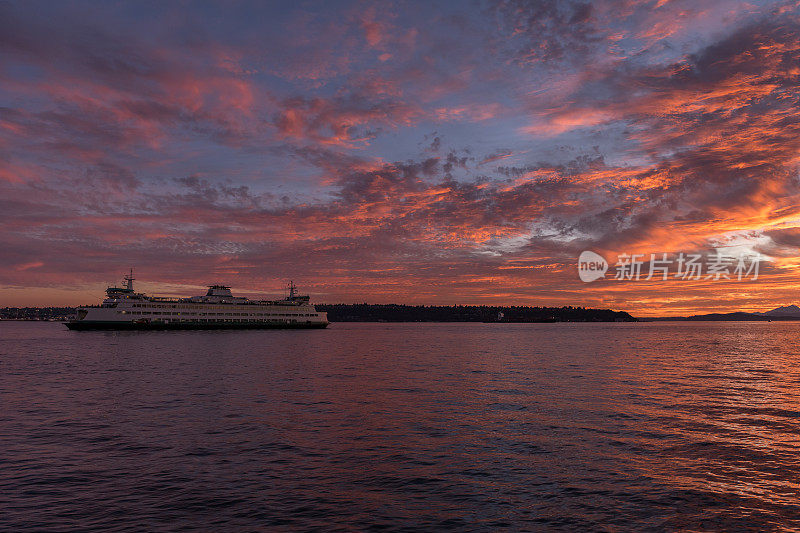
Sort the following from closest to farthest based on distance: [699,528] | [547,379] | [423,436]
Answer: [699,528] → [423,436] → [547,379]

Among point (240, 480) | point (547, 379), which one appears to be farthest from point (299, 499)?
point (547, 379)

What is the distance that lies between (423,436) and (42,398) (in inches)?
1277

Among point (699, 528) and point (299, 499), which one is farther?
point (299, 499)

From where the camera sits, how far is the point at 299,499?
17484 mm

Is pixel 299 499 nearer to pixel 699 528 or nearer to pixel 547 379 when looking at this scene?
pixel 699 528

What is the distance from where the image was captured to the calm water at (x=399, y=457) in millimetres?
16062

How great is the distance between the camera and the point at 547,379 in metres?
50.8

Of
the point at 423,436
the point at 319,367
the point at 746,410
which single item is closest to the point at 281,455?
the point at 423,436

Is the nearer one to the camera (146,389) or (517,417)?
(517,417)

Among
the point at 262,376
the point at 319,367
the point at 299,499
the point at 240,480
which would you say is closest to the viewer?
the point at 299,499

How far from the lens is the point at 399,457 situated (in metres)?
22.7

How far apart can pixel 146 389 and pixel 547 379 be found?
38.5 m

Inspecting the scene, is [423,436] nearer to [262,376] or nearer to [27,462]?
[27,462]

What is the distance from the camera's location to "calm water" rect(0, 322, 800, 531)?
16.1m
